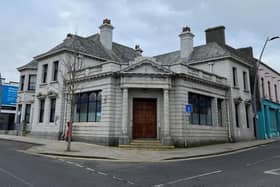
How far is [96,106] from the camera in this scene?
59.3 feet

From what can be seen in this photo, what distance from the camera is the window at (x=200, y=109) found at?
62.1ft

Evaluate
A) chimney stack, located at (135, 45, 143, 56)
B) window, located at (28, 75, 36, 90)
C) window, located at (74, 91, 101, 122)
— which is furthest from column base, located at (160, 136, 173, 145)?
window, located at (28, 75, 36, 90)

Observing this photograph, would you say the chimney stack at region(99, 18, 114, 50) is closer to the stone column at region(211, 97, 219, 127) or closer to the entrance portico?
the entrance portico

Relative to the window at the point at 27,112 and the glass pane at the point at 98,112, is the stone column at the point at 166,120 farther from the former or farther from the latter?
the window at the point at 27,112

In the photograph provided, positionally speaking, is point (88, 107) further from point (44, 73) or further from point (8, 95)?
point (8, 95)

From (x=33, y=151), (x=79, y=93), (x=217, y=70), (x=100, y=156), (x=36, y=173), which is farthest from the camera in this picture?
(x=217, y=70)

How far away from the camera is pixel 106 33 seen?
25.9 m

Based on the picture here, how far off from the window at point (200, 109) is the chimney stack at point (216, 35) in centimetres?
968

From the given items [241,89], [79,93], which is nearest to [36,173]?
[79,93]

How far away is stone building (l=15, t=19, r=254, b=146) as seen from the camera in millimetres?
16844

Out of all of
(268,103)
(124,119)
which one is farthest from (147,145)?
(268,103)

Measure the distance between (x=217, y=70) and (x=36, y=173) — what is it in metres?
20.4

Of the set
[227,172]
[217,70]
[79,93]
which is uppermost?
[217,70]

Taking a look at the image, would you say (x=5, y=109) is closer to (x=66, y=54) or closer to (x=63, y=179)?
(x=66, y=54)
